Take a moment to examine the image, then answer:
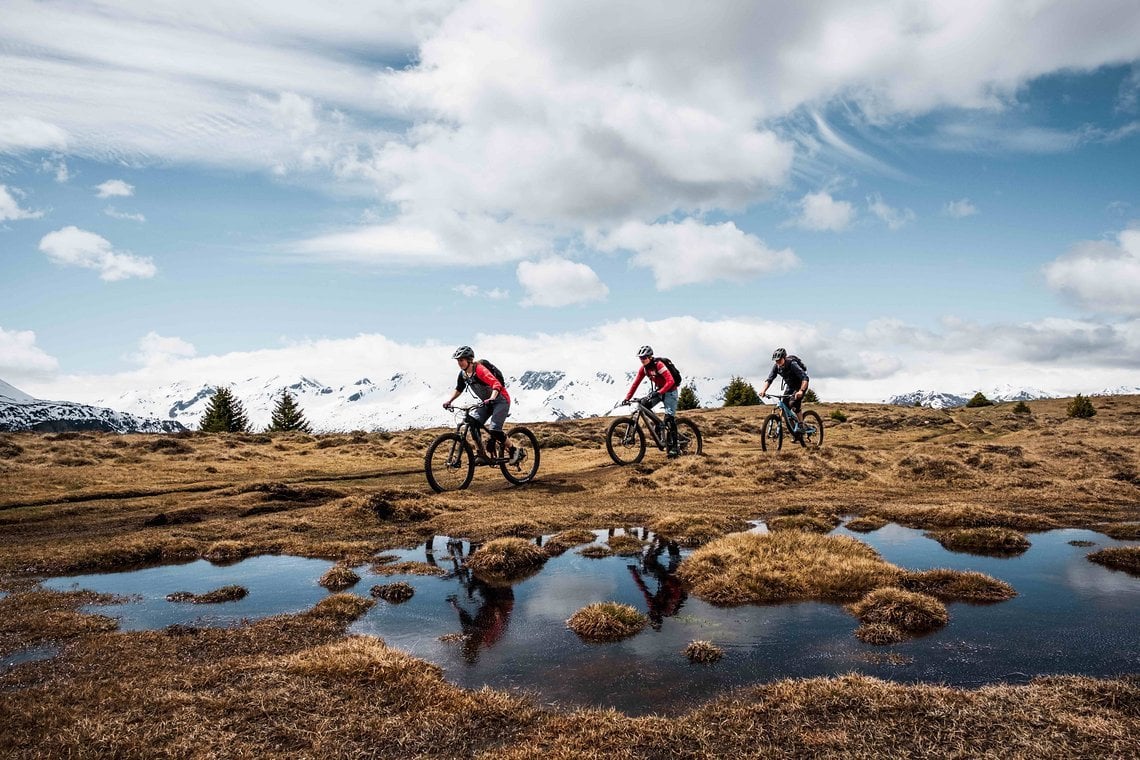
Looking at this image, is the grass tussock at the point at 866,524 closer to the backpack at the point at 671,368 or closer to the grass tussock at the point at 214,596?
the backpack at the point at 671,368

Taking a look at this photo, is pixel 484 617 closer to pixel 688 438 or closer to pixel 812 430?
pixel 688 438

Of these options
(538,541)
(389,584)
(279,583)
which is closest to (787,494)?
(538,541)

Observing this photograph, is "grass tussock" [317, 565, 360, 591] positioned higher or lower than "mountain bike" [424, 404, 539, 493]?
lower

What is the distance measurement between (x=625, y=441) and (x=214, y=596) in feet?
58.5

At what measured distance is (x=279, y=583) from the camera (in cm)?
1195

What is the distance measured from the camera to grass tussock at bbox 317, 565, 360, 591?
11609 mm

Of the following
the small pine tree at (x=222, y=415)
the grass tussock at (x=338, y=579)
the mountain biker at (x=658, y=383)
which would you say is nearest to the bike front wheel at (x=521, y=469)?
the mountain biker at (x=658, y=383)

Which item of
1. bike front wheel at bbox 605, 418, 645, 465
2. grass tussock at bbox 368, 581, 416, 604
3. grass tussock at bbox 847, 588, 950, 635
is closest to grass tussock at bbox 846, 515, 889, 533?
grass tussock at bbox 847, 588, 950, 635

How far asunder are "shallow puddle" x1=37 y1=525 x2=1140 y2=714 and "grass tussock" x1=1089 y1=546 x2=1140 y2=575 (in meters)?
0.32

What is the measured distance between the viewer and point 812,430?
30.1 meters

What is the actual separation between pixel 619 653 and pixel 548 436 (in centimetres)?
3783

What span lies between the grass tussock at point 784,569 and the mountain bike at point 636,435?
44.0ft

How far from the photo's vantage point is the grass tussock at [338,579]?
38.1 ft

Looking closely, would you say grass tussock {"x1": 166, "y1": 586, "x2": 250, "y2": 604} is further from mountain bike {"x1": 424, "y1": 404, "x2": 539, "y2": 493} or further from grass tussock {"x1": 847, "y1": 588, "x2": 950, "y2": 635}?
grass tussock {"x1": 847, "y1": 588, "x2": 950, "y2": 635}
